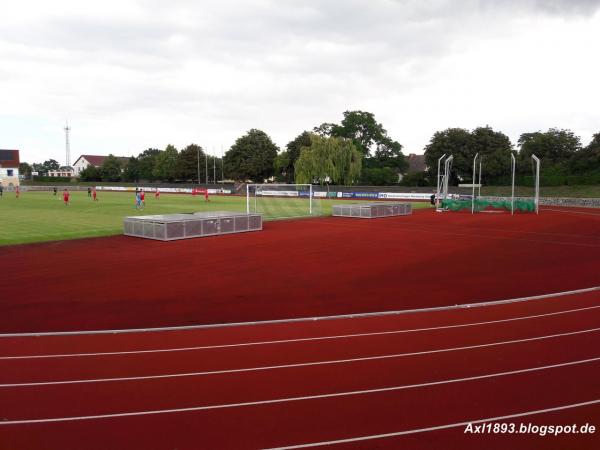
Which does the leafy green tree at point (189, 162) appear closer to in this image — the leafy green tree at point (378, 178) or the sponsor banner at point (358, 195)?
the leafy green tree at point (378, 178)

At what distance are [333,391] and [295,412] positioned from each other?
0.83 m

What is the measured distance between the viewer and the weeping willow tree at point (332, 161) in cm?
7856

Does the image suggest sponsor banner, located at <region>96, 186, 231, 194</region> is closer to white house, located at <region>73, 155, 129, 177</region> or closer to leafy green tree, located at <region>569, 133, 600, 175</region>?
leafy green tree, located at <region>569, 133, 600, 175</region>

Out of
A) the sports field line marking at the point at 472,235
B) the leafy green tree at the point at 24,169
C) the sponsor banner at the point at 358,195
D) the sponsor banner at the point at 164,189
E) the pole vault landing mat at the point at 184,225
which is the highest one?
the leafy green tree at the point at 24,169

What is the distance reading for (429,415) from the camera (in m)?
6.16

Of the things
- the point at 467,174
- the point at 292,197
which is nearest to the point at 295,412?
the point at 292,197

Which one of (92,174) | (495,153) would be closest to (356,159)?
(495,153)

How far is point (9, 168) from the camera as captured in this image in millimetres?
107312

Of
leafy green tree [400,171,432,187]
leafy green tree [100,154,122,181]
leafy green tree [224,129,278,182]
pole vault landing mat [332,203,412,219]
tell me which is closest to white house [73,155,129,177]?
leafy green tree [100,154,122,181]

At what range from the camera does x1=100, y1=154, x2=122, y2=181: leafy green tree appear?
388 feet

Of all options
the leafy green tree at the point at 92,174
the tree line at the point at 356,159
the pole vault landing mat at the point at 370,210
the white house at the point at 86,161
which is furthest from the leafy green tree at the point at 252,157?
the white house at the point at 86,161

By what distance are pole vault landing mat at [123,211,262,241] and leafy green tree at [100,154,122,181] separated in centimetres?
10052

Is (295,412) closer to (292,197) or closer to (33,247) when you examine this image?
(33,247)

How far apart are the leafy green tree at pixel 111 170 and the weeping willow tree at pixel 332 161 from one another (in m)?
61.2
